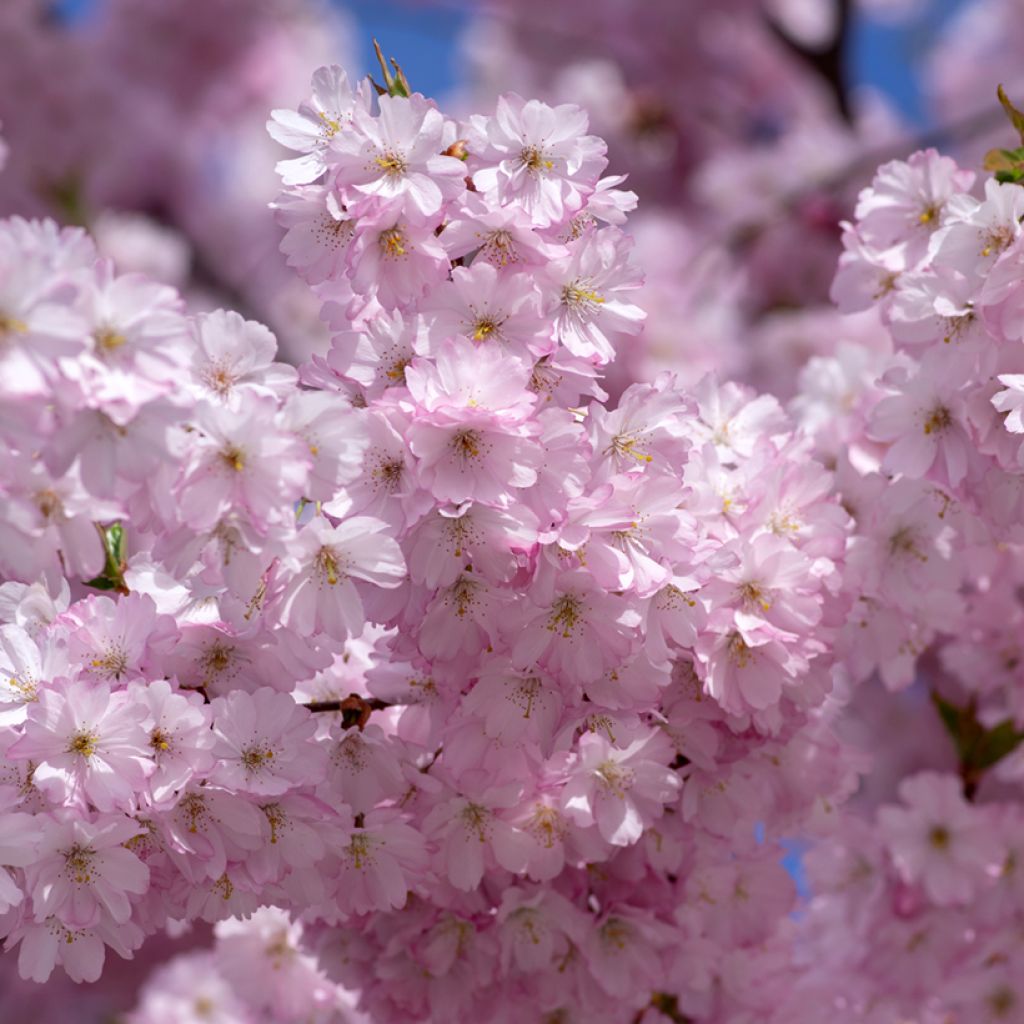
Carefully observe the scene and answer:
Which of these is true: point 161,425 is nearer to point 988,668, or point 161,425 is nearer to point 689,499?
point 689,499

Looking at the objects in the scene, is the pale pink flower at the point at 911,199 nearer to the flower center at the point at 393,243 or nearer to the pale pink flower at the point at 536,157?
the pale pink flower at the point at 536,157

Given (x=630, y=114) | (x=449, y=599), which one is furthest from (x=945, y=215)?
(x=630, y=114)

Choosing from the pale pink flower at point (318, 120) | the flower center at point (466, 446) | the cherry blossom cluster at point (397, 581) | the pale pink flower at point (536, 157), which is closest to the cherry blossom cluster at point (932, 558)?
the cherry blossom cluster at point (397, 581)

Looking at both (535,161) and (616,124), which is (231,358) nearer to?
(535,161)

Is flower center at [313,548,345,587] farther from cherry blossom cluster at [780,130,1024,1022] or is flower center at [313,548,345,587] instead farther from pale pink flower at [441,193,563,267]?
cherry blossom cluster at [780,130,1024,1022]

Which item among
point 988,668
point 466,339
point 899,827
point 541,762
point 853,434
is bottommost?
point 899,827

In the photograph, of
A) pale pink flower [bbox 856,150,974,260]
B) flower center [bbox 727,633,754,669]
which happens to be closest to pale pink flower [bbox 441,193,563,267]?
flower center [bbox 727,633,754,669]
